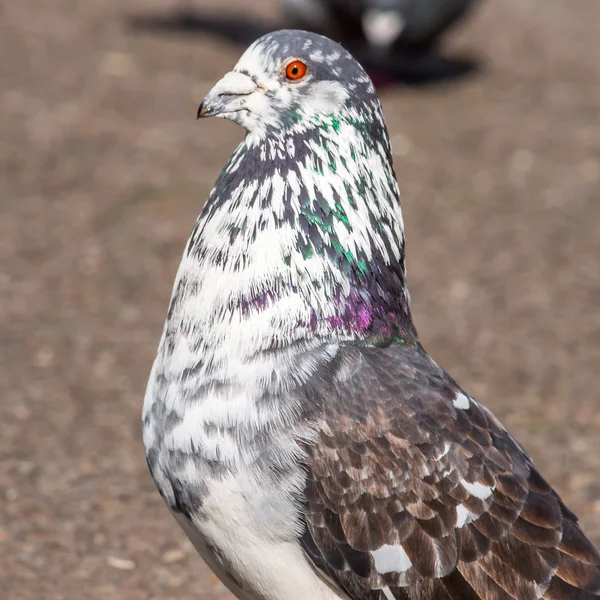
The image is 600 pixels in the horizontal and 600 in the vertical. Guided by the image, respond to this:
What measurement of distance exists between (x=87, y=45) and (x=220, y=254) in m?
8.51

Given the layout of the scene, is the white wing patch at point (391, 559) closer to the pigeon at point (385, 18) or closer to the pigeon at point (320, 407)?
the pigeon at point (320, 407)

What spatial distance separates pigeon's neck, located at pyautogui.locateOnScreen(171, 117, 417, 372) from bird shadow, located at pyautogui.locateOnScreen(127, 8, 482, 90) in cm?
761

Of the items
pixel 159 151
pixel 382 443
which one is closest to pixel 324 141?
pixel 382 443

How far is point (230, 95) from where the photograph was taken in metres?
3.18

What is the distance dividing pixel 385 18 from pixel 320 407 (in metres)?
8.21

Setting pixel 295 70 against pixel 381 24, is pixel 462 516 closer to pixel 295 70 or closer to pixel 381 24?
pixel 295 70

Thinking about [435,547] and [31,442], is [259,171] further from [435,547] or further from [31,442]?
[31,442]

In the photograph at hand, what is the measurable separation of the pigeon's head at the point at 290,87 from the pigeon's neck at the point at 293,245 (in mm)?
50

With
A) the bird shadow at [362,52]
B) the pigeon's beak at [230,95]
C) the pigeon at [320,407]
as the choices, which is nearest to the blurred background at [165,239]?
the bird shadow at [362,52]

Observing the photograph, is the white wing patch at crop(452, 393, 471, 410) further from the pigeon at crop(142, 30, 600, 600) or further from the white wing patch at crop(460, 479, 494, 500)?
the white wing patch at crop(460, 479, 494, 500)

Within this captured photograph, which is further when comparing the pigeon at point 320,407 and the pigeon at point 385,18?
the pigeon at point 385,18

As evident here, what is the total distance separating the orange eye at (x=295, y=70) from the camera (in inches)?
123

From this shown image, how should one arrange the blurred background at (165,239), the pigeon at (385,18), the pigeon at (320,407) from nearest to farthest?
the pigeon at (320,407) → the blurred background at (165,239) → the pigeon at (385,18)

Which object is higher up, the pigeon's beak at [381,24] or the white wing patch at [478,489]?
the pigeon's beak at [381,24]
